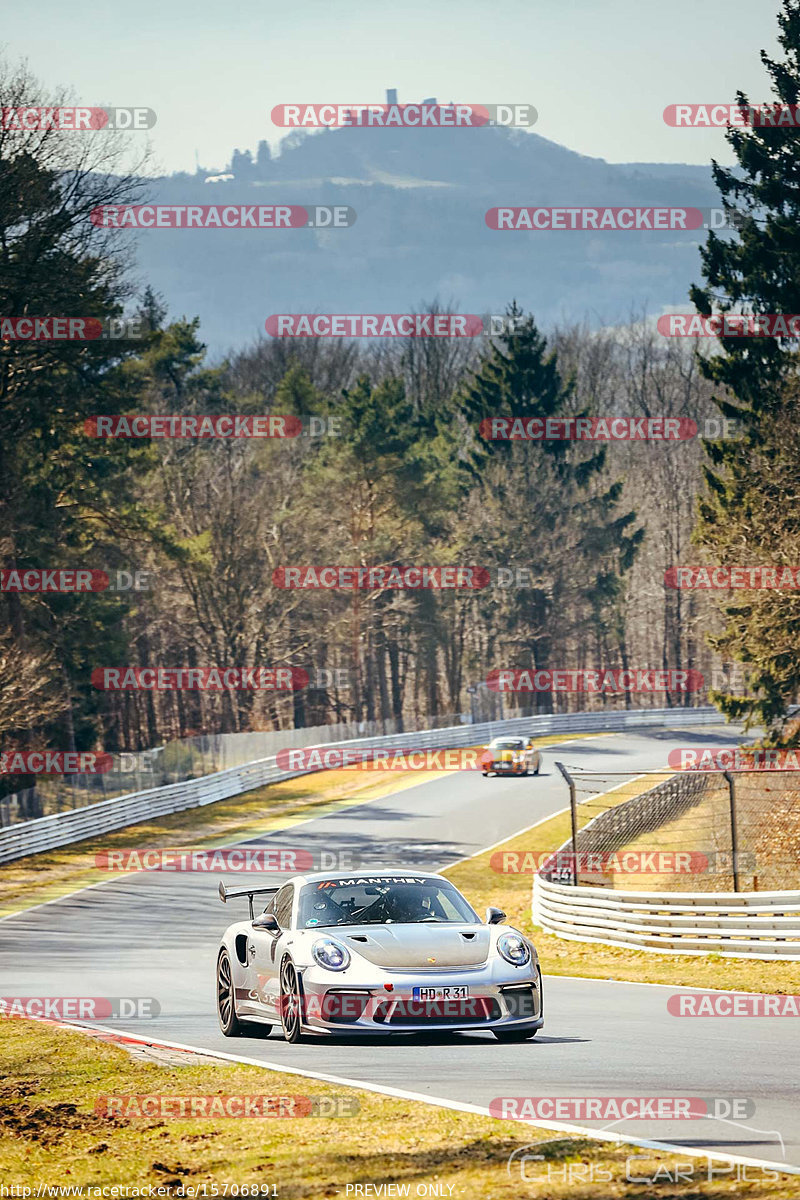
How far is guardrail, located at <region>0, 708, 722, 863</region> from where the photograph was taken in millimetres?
40062

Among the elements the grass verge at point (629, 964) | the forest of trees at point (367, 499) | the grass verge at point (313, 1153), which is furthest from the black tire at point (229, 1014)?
the forest of trees at point (367, 499)

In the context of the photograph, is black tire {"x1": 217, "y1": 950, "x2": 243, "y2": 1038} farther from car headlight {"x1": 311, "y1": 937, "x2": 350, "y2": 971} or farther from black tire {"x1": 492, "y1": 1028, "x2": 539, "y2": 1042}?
black tire {"x1": 492, "y1": 1028, "x2": 539, "y2": 1042}

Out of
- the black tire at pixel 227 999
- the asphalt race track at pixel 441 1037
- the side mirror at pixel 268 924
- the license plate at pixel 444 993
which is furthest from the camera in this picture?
the black tire at pixel 227 999

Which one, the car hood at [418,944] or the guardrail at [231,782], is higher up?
the car hood at [418,944]

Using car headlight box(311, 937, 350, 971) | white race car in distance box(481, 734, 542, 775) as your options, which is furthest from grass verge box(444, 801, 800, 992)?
white race car in distance box(481, 734, 542, 775)

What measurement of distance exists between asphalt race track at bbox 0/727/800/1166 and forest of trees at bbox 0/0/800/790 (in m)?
9.02

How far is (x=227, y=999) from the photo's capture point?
527 inches

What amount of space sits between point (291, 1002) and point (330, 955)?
0.59m

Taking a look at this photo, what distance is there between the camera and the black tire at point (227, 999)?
43.4 feet

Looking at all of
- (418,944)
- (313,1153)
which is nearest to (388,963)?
(418,944)

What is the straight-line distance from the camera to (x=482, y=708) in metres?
73.6

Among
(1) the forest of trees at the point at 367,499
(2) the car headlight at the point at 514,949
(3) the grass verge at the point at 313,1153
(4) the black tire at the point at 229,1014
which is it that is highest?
(1) the forest of trees at the point at 367,499

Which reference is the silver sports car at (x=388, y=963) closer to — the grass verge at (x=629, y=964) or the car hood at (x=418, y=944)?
the car hood at (x=418, y=944)

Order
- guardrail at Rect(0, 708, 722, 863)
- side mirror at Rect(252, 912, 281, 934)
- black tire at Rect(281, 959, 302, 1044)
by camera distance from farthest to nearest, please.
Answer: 1. guardrail at Rect(0, 708, 722, 863)
2. side mirror at Rect(252, 912, 281, 934)
3. black tire at Rect(281, 959, 302, 1044)
